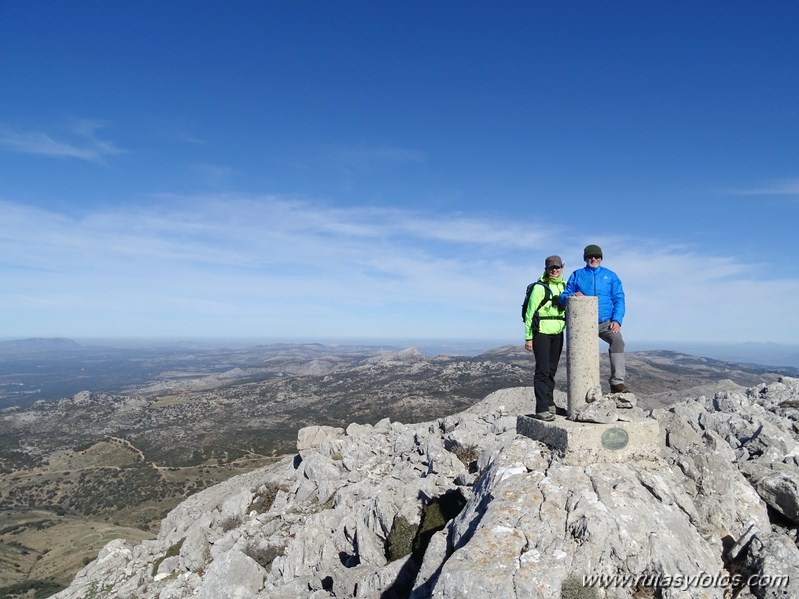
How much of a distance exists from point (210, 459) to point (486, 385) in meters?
66.3

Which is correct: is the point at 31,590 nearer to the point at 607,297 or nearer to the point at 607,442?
the point at 607,442

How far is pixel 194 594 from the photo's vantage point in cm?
1664

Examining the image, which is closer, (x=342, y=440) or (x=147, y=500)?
(x=342, y=440)

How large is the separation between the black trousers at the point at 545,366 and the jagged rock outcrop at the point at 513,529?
1078 mm

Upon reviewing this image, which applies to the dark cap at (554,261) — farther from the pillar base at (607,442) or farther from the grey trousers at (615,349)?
the pillar base at (607,442)

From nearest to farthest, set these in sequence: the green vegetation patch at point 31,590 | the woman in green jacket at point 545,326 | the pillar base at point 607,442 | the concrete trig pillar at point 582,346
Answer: the pillar base at point 607,442 → the concrete trig pillar at point 582,346 → the woman in green jacket at point 545,326 → the green vegetation patch at point 31,590

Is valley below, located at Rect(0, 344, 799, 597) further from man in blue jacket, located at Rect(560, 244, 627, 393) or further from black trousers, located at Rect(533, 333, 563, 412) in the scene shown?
black trousers, located at Rect(533, 333, 563, 412)

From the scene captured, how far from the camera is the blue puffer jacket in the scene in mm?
10961

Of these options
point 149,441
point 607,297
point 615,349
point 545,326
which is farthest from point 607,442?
point 149,441

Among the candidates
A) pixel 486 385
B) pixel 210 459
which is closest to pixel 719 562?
pixel 210 459

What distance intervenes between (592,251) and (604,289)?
0.92 metres

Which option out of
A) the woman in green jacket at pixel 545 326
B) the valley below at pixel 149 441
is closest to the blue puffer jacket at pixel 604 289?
the woman in green jacket at pixel 545 326

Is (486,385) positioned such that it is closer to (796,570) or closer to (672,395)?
(672,395)

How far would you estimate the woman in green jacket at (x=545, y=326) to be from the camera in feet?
36.3
